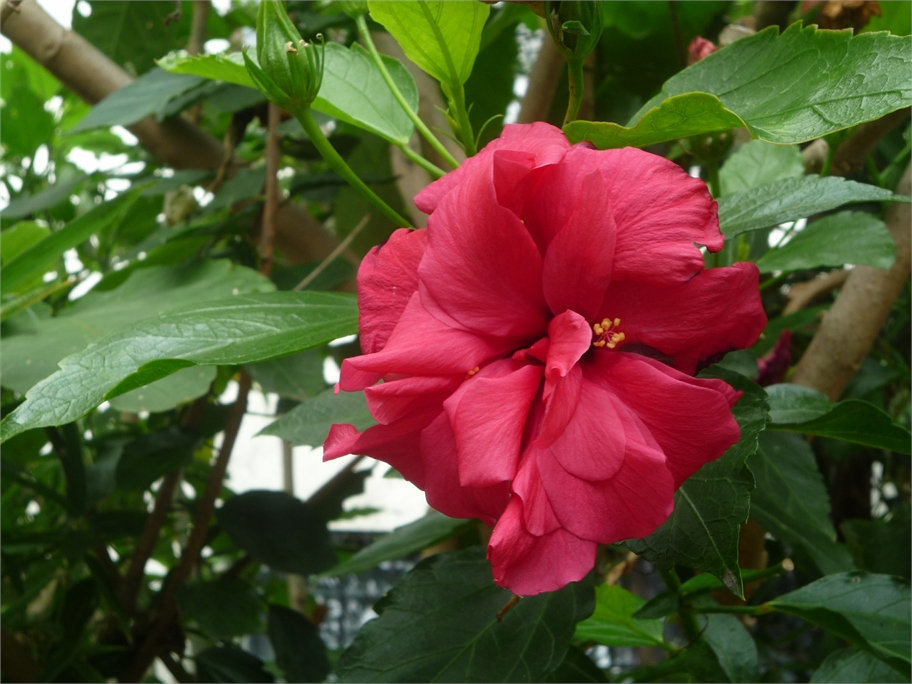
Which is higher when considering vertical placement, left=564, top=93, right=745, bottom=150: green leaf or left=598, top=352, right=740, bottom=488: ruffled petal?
left=564, top=93, right=745, bottom=150: green leaf

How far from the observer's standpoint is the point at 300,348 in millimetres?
321

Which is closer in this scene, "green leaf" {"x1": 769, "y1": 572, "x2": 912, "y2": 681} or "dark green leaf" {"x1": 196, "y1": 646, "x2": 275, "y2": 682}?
"green leaf" {"x1": 769, "y1": 572, "x2": 912, "y2": 681}

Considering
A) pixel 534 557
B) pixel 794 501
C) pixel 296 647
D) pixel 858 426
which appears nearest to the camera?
pixel 534 557

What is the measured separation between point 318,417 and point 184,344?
0.49 ft

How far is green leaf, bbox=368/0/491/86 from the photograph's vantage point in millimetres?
352

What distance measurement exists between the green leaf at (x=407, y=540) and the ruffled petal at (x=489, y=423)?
27cm

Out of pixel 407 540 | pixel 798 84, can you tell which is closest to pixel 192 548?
pixel 407 540

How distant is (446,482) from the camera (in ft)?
0.95

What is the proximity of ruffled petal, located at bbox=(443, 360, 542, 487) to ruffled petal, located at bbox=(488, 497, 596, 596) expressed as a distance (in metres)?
0.01

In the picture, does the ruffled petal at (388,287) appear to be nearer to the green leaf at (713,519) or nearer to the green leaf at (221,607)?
the green leaf at (713,519)

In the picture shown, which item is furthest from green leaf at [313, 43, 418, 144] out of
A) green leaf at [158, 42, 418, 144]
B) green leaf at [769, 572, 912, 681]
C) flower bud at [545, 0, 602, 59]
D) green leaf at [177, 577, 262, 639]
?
green leaf at [177, 577, 262, 639]

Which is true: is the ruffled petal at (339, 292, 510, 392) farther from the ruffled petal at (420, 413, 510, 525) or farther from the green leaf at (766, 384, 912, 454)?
the green leaf at (766, 384, 912, 454)

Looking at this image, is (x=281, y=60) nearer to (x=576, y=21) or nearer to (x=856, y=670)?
(x=576, y=21)

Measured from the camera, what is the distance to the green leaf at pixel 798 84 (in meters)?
0.28
